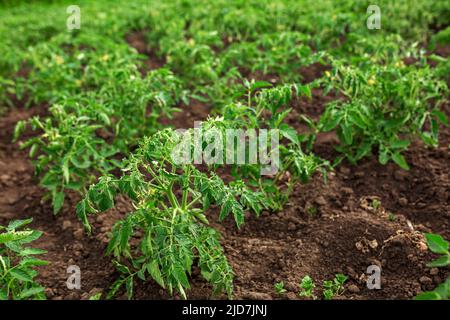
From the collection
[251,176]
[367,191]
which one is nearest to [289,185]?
[251,176]

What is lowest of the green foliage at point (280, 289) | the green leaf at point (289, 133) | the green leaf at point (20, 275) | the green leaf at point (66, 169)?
the green foliage at point (280, 289)

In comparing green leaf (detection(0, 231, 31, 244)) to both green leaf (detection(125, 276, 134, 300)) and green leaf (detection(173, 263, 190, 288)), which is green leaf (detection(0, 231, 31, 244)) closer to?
green leaf (detection(125, 276, 134, 300))

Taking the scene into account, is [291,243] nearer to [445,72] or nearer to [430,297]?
[430,297]

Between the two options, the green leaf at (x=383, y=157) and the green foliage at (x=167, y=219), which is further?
the green leaf at (x=383, y=157)

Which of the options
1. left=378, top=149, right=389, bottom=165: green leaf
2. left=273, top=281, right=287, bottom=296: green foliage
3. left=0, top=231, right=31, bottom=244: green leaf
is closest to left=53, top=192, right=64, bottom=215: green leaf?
left=0, top=231, right=31, bottom=244: green leaf

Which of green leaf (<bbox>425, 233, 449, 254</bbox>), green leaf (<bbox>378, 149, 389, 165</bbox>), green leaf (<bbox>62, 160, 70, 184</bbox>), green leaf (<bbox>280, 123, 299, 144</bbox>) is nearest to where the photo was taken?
green leaf (<bbox>425, 233, 449, 254</bbox>)

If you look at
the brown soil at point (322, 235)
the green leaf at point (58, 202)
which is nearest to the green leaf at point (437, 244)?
the brown soil at point (322, 235)

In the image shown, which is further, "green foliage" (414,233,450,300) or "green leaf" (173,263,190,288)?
"green leaf" (173,263,190,288)

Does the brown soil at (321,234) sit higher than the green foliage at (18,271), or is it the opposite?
the green foliage at (18,271)

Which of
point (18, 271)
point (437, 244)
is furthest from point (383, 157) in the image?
point (18, 271)

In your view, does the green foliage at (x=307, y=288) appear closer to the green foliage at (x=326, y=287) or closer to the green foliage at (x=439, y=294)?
the green foliage at (x=326, y=287)

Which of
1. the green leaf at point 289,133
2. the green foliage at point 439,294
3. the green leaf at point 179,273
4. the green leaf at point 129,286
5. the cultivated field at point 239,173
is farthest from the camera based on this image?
the green leaf at point 289,133

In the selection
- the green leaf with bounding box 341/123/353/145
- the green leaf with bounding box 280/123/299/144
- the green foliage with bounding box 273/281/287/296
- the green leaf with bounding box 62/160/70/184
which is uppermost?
the green leaf with bounding box 280/123/299/144

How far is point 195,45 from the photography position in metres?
4.83
